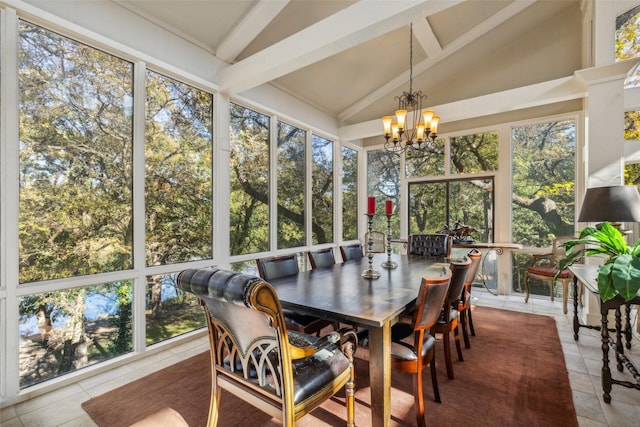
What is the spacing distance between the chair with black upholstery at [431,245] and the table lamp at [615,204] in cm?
157

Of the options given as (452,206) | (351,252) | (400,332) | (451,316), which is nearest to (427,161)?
(452,206)

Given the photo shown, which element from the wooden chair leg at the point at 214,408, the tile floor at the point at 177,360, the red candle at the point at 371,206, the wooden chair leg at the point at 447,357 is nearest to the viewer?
the wooden chair leg at the point at 214,408

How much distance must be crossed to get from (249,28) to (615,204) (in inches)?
151

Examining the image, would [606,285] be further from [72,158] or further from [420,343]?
[72,158]

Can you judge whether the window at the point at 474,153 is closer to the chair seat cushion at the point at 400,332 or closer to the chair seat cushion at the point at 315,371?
the chair seat cushion at the point at 400,332

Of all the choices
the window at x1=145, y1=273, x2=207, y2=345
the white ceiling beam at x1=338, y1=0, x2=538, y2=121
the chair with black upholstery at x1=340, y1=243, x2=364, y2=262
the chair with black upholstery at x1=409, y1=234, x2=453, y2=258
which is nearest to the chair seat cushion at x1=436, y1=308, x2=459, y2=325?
the chair with black upholstery at x1=340, y1=243, x2=364, y2=262

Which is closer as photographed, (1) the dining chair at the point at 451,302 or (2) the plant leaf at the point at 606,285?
(2) the plant leaf at the point at 606,285

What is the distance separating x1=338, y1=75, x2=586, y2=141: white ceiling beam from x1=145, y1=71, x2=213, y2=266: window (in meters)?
3.60

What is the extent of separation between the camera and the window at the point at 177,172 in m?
2.95

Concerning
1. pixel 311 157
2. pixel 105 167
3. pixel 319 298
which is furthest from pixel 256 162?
pixel 319 298

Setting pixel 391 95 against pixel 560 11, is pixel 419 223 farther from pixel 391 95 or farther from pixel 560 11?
pixel 560 11

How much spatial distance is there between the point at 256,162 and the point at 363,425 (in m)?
3.23

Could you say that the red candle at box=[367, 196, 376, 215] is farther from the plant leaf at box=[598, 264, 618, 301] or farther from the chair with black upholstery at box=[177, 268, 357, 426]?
the plant leaf at box=[598, 264, 618, 301]

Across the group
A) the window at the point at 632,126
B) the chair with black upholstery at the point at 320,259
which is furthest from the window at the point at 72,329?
the window at the point at 632,126
